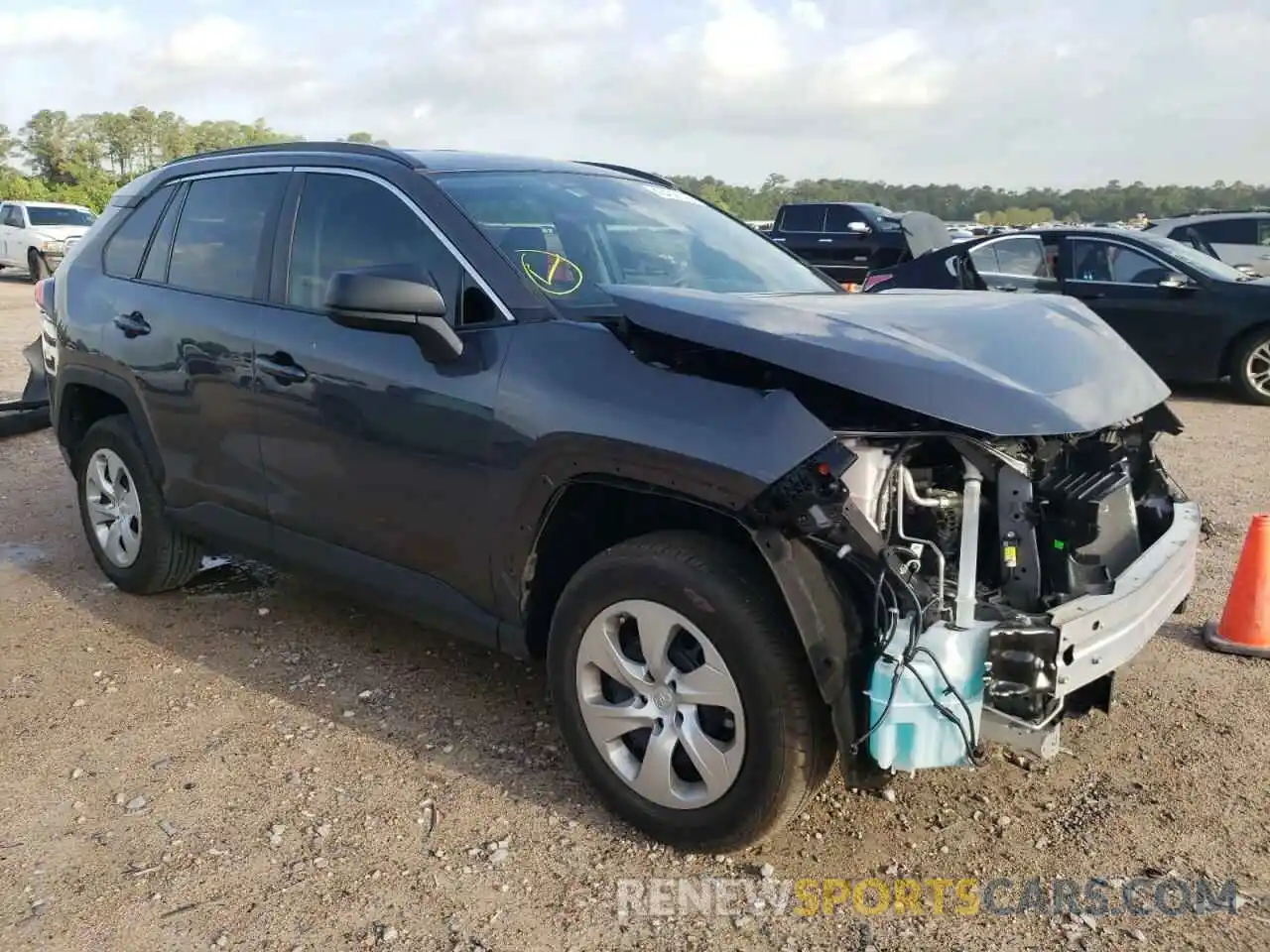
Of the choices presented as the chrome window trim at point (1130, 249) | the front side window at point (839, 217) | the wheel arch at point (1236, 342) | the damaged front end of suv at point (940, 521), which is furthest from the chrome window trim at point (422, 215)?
the front side window at point (839, 217)

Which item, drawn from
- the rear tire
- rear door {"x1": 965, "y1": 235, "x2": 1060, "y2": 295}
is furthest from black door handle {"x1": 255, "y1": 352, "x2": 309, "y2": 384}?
the rear tire

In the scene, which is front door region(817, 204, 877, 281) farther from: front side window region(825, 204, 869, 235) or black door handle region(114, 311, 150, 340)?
black door handle region(114, 311, 150, 340)

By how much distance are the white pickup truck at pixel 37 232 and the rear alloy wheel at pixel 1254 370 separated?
2213cm

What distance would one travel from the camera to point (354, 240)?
380 cm

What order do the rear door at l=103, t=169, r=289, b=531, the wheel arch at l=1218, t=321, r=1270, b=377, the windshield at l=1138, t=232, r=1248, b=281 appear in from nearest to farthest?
the rear door at l=103, t=169, r=289, b=531 → the wheel arch at l=1218, t=321, r=1270, b=377 → the windshield at l=1138, t=232, r=1248, b=281

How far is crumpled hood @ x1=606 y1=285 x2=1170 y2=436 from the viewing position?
8.75ft

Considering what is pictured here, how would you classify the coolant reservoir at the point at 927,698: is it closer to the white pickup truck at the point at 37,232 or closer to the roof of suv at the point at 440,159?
the roof of suv at the point at 440,159

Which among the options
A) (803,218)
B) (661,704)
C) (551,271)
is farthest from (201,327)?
(803,218)

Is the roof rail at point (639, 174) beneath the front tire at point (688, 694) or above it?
above

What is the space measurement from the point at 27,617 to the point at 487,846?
9.34 feet

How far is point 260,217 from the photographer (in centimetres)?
416

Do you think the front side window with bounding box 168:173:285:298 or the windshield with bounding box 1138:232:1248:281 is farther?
the windshield with bounding box 1138:232:1248:281

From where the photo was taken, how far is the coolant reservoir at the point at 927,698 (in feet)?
8.46

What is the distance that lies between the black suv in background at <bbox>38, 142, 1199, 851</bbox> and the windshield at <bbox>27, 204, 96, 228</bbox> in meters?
23.3
